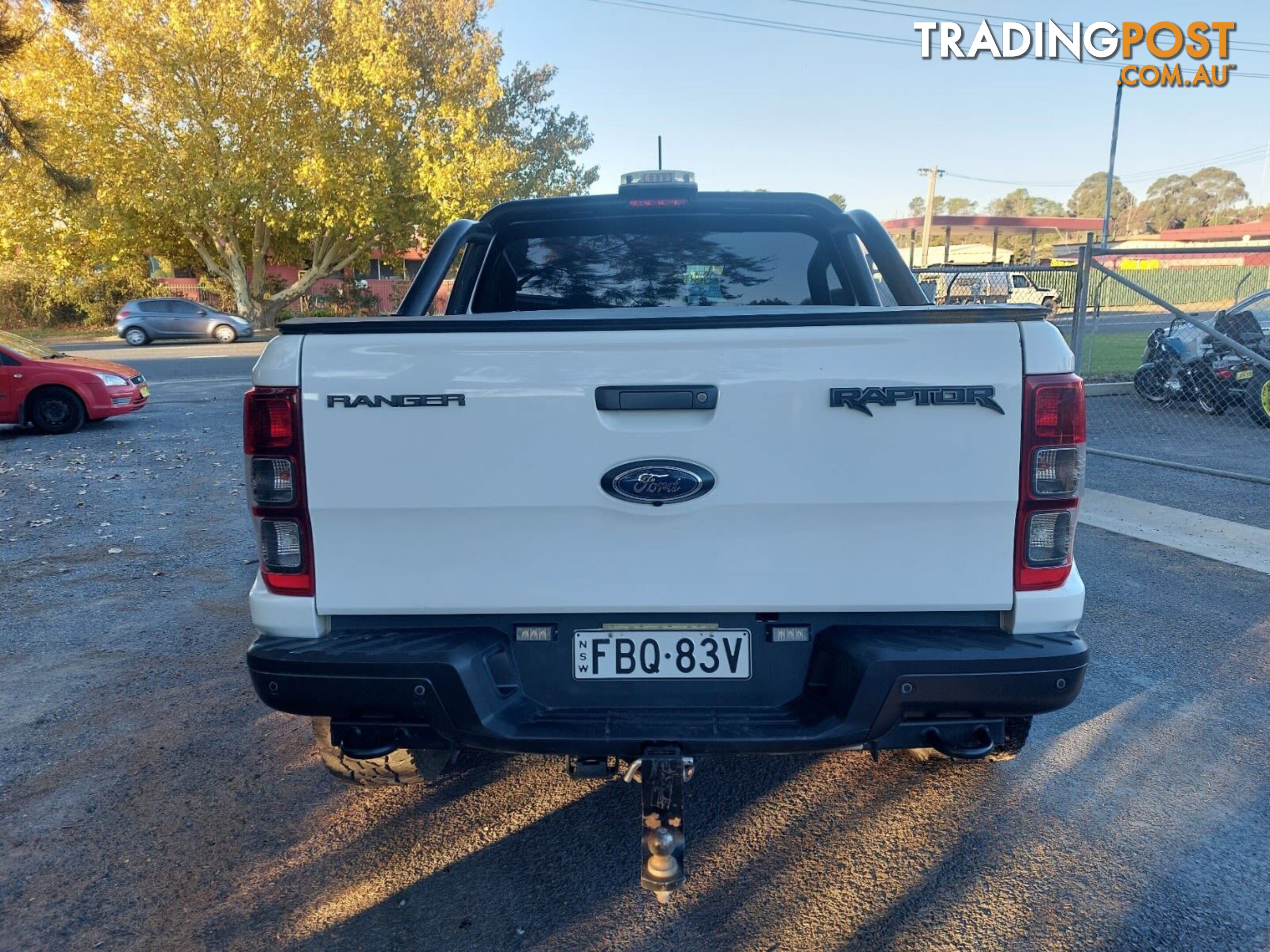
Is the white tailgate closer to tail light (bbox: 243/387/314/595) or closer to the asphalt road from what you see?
tail light (bbox: 243/387/314/595)

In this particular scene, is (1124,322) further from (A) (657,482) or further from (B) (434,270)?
(A) (657,482)

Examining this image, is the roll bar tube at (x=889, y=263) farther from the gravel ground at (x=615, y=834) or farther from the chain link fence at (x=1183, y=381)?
the chain link fence at (x=1183, y=381)

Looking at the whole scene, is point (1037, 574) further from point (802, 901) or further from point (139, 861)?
point (139, 861)

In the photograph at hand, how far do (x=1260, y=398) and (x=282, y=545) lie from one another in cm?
1227

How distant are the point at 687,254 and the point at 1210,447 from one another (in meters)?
8.79

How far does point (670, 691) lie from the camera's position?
251cm

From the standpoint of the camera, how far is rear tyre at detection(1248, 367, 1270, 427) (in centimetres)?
1105

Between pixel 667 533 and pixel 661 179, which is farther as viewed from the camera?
pixel 661 179

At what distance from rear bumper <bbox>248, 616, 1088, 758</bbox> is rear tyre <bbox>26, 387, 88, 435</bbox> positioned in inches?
461

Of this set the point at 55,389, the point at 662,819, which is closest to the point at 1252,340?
the point at 662,819

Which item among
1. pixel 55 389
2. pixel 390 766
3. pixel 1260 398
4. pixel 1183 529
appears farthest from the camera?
pixel 55 389

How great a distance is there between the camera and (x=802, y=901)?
8.91 feet

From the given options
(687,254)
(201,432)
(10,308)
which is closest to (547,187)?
(10,308)

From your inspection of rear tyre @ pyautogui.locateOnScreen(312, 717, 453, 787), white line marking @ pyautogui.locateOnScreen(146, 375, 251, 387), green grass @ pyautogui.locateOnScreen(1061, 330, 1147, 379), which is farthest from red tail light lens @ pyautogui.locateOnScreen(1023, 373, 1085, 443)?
white line marking @ pyautogui.locateOnScreen(146, 375, 251, 387)
